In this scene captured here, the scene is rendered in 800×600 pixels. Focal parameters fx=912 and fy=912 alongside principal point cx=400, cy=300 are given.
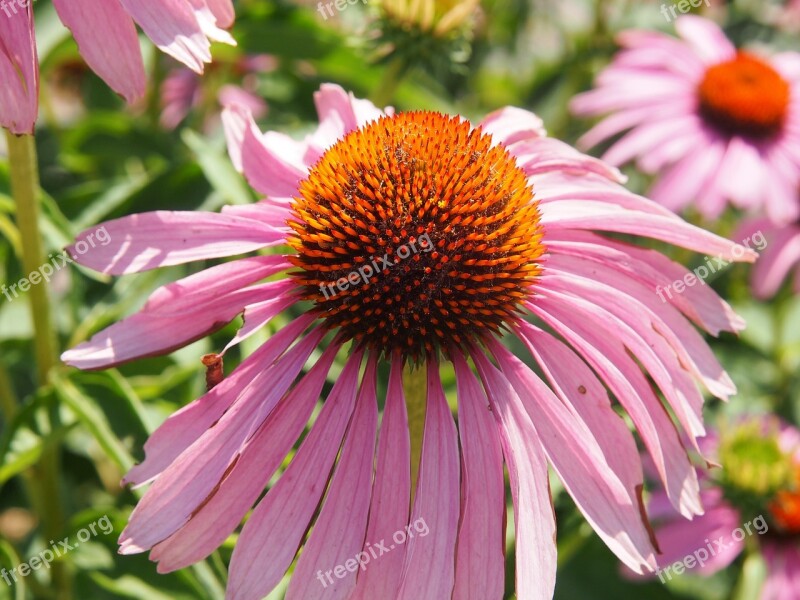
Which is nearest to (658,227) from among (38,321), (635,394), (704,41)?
(635,394)

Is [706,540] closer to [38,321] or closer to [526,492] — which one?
[526,492]

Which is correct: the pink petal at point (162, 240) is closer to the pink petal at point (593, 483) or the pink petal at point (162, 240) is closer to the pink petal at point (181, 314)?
the pink petal at point (181, 314)

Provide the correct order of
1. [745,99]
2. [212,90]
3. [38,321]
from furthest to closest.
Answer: [212,90], [745,99], [38,321]

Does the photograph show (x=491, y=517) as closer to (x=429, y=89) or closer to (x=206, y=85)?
(x=429, y=89)

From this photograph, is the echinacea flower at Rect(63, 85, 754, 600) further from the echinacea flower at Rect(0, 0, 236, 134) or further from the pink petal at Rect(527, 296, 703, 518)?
the echinacea flower at Rect(0, 0, 236, 134)

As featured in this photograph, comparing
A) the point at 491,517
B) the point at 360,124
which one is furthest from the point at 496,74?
the point at 491,517

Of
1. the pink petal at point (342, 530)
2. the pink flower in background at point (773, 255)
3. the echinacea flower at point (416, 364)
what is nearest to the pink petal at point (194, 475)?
the echinacea flower at point (416, 364)

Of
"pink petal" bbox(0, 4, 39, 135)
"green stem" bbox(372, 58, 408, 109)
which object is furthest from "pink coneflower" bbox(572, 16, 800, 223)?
"pink petal" bbox(0, 4, 39, 135)
